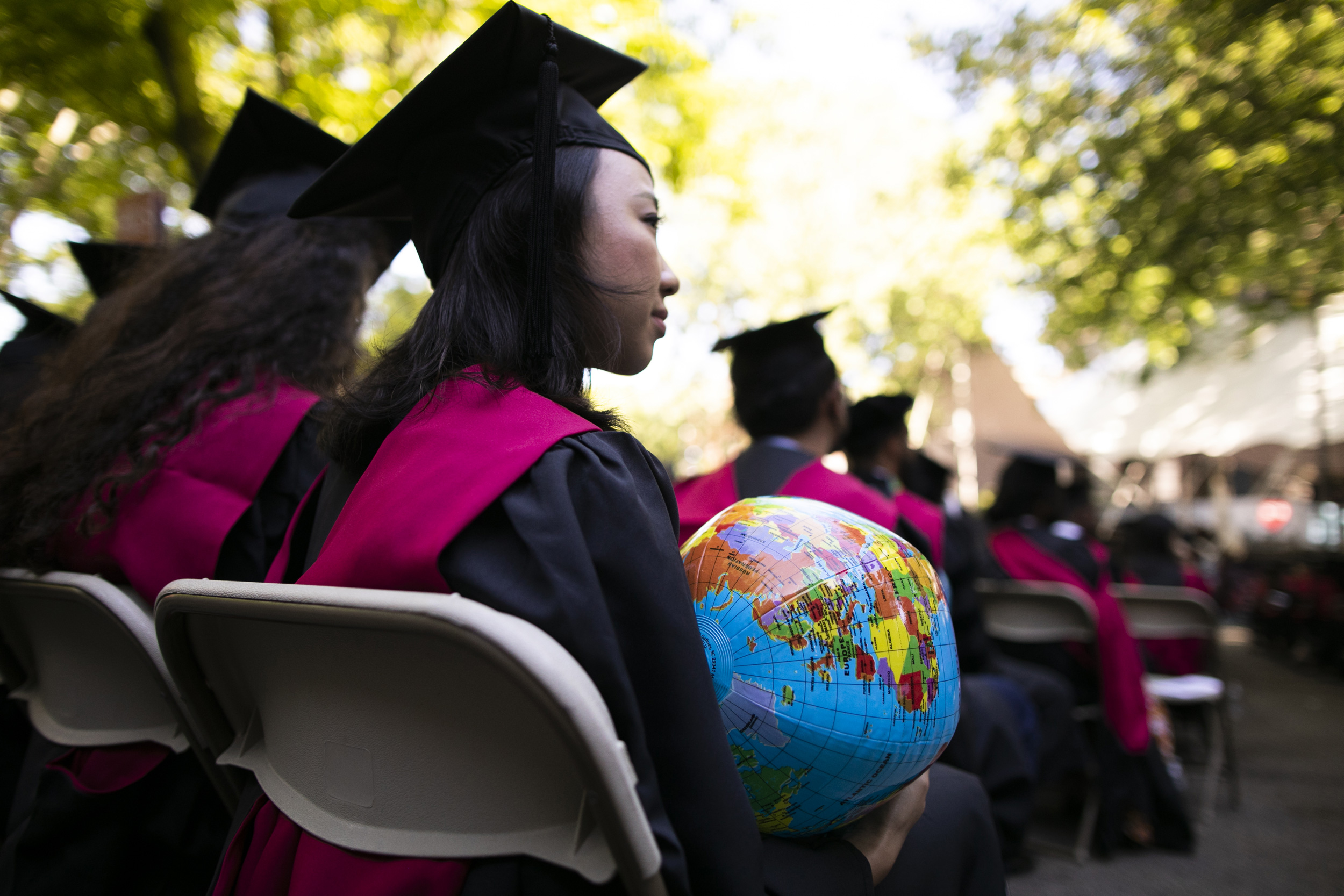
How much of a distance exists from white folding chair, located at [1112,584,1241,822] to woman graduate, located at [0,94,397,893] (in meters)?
4.37

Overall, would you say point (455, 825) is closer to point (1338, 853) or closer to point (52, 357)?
point (52, 357)

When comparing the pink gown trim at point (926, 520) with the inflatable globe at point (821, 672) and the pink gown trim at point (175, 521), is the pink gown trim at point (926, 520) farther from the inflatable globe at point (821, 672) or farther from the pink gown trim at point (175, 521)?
the pink gown trim at point (175, 521)

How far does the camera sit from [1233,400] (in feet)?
30.5

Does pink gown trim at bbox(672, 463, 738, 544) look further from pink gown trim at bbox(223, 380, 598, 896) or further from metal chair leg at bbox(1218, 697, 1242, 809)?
metal chair leg at bbox(1218, 697, 1242, 809)

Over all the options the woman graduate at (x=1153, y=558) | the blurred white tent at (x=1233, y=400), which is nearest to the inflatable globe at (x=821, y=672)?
the woman graduate at (x=1153, y=558)

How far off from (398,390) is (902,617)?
842 mm

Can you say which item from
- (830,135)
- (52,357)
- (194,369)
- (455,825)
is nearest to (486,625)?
(455,825)

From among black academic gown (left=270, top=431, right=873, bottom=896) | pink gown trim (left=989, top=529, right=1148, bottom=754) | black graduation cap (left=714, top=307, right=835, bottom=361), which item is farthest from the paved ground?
black academic gown (left=270, top=431, right=873, bottom=896)

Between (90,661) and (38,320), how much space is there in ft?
6.47

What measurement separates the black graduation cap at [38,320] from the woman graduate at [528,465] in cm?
190

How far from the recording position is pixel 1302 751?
5504 millimetres

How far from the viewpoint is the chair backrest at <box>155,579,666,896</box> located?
2.66 ft

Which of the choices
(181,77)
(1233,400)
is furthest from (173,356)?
(1233,400)

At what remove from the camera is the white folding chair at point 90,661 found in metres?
1.34
